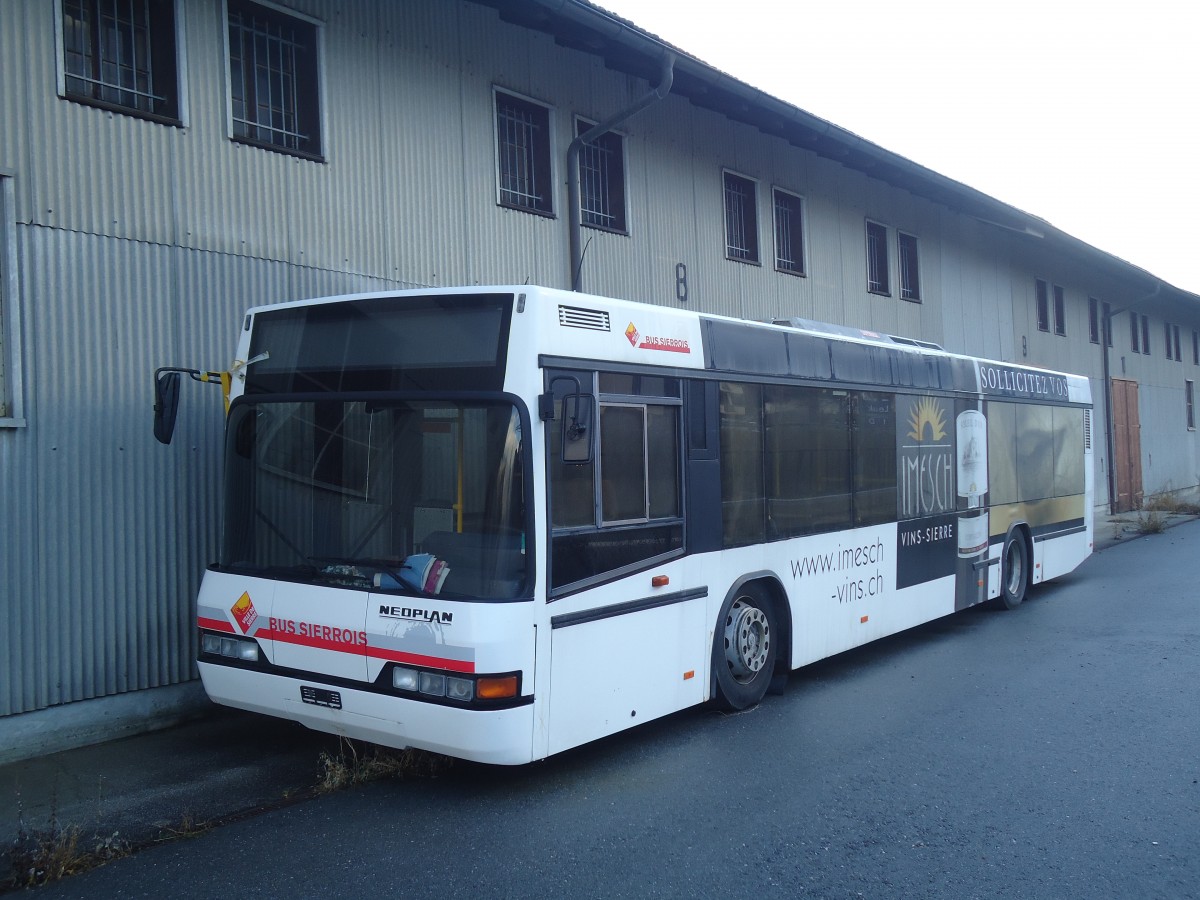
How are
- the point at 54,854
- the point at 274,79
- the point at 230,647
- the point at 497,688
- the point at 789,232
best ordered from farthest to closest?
the point at 789,232 < the point at 274,79 < the point at 230,647 < the point at 497,688 < the point at 54,854

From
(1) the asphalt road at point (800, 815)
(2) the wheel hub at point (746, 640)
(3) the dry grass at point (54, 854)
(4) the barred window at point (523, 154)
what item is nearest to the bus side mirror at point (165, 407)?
(3) the dry grass at point (54, 854)

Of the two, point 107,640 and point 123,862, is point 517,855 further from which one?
point 107,640

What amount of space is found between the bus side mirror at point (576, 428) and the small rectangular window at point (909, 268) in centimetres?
1505

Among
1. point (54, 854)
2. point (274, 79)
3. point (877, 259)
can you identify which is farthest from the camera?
point (877, 259)

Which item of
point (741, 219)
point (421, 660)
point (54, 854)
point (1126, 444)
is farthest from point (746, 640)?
point (1126, 444)

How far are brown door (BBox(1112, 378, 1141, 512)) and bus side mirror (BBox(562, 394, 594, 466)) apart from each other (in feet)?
87.7

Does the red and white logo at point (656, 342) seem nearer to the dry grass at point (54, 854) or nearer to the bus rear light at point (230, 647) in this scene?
the bus rear light at point (230, 647)

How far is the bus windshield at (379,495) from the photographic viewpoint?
17.8ft

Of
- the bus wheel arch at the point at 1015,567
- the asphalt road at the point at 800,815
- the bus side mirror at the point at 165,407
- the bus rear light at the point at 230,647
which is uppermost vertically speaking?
the bus side mirror at the point at 165,407

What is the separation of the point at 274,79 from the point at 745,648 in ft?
19.2

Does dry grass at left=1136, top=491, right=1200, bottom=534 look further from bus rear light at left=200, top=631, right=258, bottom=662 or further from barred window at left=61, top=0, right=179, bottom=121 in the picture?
bus rear light at left=200, top=631, right=258, bottom=662

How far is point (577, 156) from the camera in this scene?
455 inches

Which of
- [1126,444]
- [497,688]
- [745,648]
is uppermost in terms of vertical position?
[1126,444]

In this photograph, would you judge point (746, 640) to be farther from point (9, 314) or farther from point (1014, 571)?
point (1014, 571)
